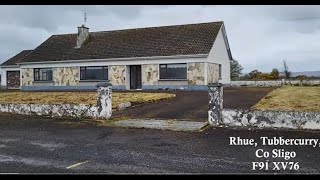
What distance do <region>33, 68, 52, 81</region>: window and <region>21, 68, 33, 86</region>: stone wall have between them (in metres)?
0.42

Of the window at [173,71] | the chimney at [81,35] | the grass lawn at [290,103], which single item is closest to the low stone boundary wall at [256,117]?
the grass lawn at [290,103]

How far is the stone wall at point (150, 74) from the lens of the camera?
27.4 metres

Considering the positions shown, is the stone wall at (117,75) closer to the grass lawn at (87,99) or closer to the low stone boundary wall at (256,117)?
the grass lawn at (87,99)

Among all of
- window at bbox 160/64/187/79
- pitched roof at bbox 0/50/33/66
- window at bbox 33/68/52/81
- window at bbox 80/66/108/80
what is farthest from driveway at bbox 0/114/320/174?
pitched roof at bbox 0/50/33/66

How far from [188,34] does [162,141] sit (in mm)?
20844

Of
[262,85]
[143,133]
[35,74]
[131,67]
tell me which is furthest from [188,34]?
[143,133]

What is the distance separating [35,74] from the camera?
32.9 m

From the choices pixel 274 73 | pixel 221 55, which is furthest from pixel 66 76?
pixel 274 73

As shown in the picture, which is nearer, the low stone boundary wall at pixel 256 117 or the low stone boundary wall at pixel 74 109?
the low stone boundary wall at pixel 256 117

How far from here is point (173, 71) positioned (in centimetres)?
2694

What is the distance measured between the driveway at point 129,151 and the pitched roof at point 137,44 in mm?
16865

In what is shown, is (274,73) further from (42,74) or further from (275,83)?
(42,74)

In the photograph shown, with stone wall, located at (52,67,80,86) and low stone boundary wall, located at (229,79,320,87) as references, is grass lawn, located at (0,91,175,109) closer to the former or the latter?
stone wall, located at (52,67,80,86)

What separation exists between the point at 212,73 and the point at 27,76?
17.9m
